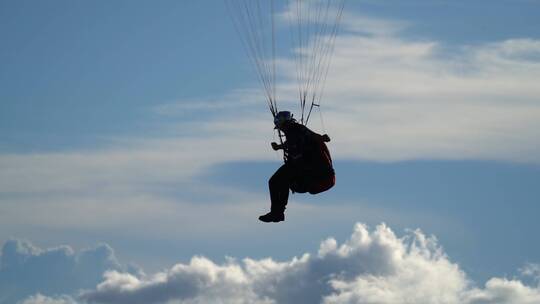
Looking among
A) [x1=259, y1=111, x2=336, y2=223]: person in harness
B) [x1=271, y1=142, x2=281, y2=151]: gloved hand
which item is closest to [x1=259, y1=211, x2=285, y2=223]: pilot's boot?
[x1=259, y1=111, x2=336, y2=223]: person in harness

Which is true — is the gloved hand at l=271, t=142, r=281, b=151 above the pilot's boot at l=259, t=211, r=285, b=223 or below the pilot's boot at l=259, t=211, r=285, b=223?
above

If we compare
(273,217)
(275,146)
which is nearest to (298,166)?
(275,146)

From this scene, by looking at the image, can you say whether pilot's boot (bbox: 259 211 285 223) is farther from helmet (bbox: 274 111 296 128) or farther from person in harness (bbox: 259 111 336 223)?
helmet (bbox: 274 111 296 128)

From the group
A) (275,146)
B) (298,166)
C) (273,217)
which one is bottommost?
(273,217)

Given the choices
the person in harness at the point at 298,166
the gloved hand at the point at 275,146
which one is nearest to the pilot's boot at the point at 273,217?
the person in harness at the point at 298,166

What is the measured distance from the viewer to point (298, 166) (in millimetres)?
25969

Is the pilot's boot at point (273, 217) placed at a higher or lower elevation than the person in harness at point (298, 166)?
lower

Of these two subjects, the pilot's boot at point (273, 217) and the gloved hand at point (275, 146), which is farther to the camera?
the pilot's boot at point (273, 217)

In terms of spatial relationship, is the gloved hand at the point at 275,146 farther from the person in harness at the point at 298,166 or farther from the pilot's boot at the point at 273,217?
the pilot's boot at the point at 273,217

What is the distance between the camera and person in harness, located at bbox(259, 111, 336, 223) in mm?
25906

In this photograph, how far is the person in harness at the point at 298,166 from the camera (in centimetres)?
2591

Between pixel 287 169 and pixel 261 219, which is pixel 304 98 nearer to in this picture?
pixel 287 169

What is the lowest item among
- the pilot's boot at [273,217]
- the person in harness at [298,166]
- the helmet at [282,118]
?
the pilot's boot at [273,217]

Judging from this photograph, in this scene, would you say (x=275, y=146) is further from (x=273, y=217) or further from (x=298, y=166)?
(x=273, y=217)
